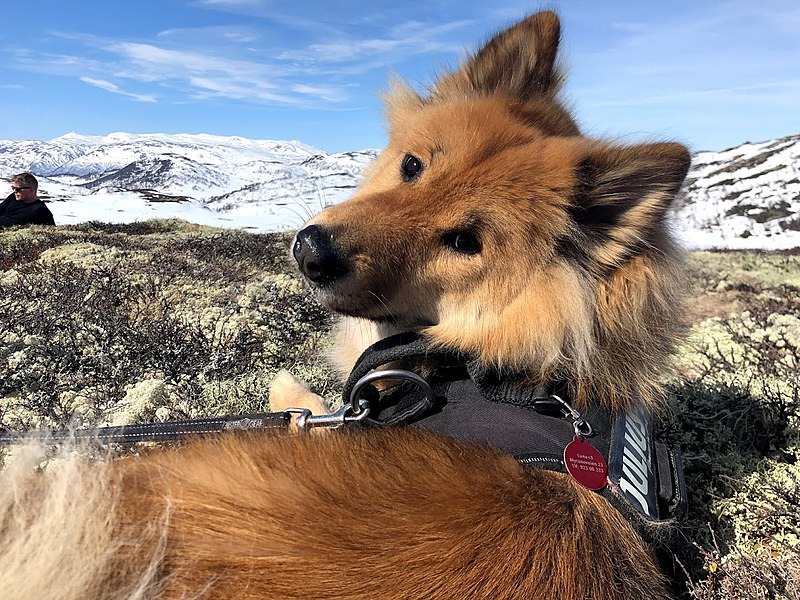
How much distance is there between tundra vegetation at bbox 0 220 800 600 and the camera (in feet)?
7.75

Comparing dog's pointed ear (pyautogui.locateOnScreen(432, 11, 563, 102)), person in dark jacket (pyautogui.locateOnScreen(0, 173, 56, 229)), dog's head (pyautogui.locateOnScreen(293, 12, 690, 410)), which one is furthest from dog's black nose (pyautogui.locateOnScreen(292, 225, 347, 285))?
person in dark jacket (pyautogui.locateOnScreen(0, 173, 56, 229))

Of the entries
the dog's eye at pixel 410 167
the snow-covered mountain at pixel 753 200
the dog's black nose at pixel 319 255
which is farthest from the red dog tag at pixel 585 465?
the snow-covered mountain at pixel 753 200

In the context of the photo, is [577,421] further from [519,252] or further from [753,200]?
[753,200]

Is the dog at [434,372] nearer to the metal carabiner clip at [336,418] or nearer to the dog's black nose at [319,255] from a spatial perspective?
the dog's black nose at [319,255]

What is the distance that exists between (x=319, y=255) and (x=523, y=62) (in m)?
1.58

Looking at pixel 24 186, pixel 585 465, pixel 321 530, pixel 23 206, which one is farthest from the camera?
pixel 23 206

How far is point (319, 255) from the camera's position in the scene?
7.16 feet

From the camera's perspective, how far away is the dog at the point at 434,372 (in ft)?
4.24

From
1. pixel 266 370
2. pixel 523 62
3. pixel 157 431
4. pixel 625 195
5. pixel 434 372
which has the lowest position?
pixel 266 370

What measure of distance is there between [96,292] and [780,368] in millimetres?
5899

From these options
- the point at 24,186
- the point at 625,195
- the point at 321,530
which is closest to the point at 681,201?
the point at 625,195

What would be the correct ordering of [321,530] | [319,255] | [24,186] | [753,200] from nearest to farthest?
[321,530] < [319,255] < [24,186] < [753,200]

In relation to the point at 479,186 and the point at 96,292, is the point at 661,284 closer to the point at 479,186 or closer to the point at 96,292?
the point at 479,186

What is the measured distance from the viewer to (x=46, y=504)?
53.4 inches
